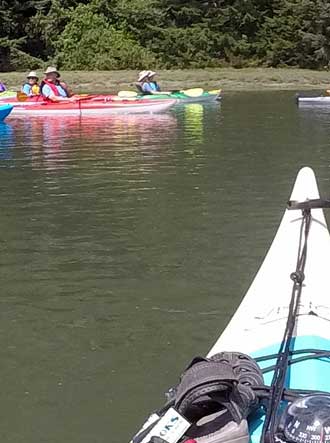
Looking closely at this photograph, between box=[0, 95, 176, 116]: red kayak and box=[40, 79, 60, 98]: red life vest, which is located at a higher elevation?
box=[40, 79, 60, 98]: red life vest

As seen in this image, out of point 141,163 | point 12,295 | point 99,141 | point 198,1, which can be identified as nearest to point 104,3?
point 198,1

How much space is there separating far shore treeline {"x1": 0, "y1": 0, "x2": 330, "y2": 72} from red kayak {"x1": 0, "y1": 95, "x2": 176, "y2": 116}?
16.2 metres

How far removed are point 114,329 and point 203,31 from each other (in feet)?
107

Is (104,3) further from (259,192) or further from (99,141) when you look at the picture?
(259,192)

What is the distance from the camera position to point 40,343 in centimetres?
511

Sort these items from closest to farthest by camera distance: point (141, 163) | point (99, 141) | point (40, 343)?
point (40, 343), point (141, 163), point (99, 141)

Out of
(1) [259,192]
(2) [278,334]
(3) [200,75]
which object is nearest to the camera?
(2) [278,334]

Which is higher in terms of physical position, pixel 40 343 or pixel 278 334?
pixel 278 334

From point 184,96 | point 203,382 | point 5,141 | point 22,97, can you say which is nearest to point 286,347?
point 203,382

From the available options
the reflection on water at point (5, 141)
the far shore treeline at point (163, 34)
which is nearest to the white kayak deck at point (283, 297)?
the reflection on water at point (5, 141)

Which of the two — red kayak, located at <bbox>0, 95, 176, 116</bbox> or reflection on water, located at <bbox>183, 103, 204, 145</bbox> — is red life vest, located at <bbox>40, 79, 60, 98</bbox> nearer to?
red kayak, located at <bbox>0, 95, 176, 116</bbox>

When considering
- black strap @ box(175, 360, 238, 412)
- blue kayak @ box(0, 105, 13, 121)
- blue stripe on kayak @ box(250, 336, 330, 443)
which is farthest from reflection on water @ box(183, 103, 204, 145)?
black strap @ box(175, 360, 238, 412)

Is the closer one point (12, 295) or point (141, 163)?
point (12, 295)

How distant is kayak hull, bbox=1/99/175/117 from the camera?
19.1 m
